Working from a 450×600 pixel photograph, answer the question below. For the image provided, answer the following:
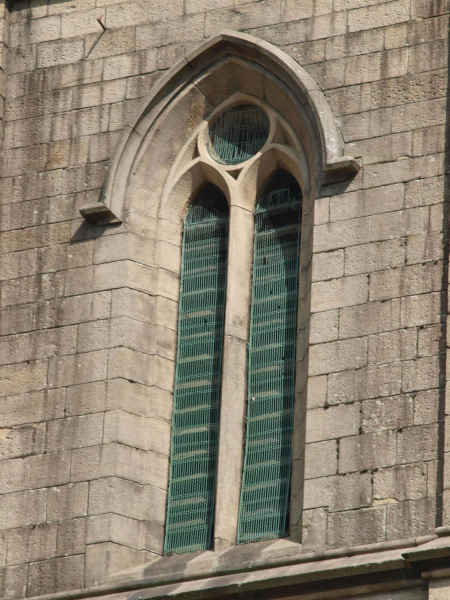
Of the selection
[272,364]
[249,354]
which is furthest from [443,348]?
[249,354]

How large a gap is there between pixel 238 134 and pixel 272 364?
2115mm

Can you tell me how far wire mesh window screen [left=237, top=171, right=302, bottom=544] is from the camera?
1752cm

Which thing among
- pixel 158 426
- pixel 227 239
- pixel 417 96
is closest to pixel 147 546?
pixel 158 426

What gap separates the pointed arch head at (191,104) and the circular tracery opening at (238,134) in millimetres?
122

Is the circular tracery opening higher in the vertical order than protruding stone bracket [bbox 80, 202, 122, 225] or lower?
higher

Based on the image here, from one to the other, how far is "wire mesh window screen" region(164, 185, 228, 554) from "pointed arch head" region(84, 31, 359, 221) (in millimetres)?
455

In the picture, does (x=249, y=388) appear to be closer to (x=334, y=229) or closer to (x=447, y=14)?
(x=334, y=229)

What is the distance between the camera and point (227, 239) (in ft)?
61.2

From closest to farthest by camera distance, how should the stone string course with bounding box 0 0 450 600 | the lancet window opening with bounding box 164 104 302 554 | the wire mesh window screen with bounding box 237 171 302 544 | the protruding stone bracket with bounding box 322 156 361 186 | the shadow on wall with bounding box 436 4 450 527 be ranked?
1. the shadow on wall with bounding box 436 4 450 527
2. the stone string course with bounding box 0 0 450 600
3. the wire mesh window screen with bounding box 237 171 302 544
4. the lancet window opening with bounding box 164 104 302 554
5. the protruding stone bracket with bounding box 322 156 361 186

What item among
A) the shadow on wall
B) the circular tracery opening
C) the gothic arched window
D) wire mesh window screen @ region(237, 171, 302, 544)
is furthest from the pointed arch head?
the shadow on wall

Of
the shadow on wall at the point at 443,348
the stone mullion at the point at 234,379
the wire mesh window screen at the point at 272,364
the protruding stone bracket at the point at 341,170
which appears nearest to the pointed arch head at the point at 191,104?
the protruding stone bracket at the point at 341,170

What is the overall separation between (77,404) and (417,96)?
3.55m

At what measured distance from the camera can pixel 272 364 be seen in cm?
1800

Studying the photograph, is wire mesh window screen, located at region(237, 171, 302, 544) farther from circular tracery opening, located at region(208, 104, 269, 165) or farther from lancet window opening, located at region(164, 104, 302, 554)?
circular tracery opening, located at region(208, 104, 269, 165)
